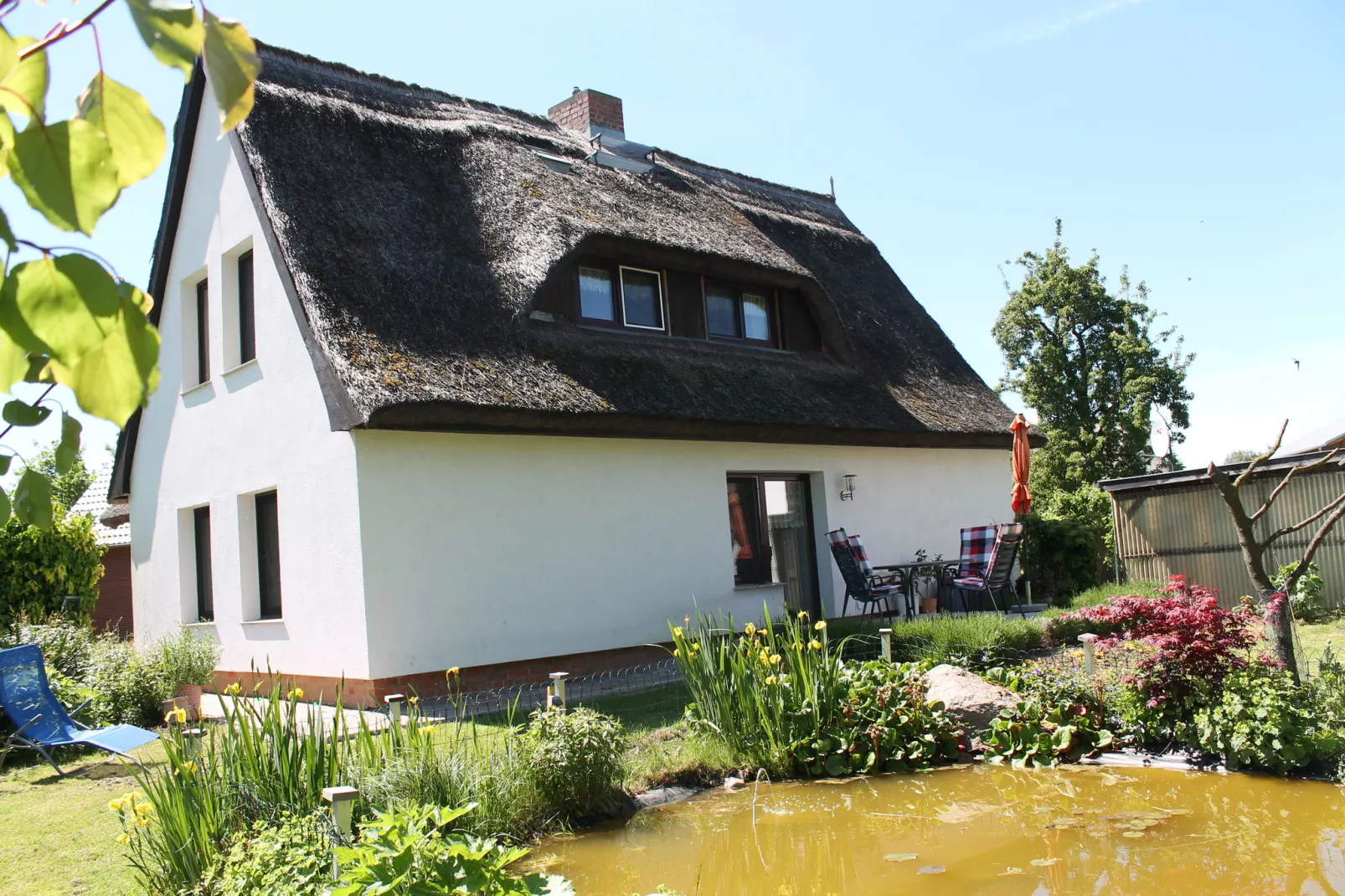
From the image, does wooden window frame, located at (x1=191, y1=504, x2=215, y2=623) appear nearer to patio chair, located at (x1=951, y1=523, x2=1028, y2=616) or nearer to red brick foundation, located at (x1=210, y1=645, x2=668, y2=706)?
red brick foundation, located at (x1=210, y1=645, x2=668, y2=706)

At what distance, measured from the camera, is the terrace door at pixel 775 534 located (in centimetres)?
1275

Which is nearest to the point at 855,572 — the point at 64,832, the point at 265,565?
the point at 265,565

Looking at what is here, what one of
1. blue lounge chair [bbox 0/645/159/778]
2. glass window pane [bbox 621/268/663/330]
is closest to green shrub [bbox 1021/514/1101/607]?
glass window pane [bbox 621/268/663/330]

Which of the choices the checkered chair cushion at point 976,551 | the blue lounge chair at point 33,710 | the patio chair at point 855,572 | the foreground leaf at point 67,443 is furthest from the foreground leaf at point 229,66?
the checkered chair cushion at point 976,551

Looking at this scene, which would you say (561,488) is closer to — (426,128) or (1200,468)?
(426,128)

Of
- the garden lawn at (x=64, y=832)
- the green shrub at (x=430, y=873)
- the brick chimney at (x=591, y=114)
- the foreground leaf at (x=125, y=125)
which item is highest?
the brick chimney at (x=591, y=114)

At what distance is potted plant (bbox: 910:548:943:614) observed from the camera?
44.8 ft

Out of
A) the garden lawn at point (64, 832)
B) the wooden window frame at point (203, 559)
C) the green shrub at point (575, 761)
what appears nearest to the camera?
the garden lawn at point (64, 832)

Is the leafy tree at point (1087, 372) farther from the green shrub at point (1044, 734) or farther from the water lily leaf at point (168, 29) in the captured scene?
the water lily leaf at point (168, 29)

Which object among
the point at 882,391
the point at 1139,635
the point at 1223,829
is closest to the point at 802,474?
the point at 882,391

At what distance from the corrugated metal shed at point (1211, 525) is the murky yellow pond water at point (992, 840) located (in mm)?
8692

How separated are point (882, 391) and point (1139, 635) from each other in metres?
8.25

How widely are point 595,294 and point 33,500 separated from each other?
1143 cm

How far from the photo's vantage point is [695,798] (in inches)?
249
